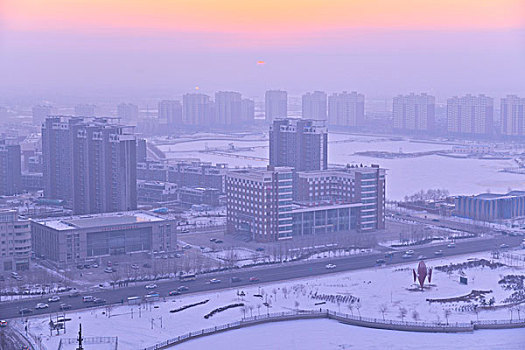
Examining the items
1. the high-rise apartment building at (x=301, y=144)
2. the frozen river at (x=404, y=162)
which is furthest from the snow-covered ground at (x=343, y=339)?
the frozen river at (x=404, y=162)

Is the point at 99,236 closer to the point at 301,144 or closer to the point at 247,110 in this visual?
the point at 301,144

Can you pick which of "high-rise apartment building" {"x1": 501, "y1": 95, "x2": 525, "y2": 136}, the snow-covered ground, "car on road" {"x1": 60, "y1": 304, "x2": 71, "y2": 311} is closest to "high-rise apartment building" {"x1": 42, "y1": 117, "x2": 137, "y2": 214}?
"car on road" {"x1": 60, "y1": 304, "x2": 71, "y2": 311}

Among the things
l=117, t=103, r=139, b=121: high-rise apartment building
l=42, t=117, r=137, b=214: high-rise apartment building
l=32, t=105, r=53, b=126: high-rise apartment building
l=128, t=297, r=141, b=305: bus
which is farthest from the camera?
l=117, t=103, r=139, b=121: high-rise apartment building

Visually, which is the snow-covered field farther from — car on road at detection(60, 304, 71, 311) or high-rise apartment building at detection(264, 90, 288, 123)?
high-rise apartment building at detection(264, 90, 288, 123)

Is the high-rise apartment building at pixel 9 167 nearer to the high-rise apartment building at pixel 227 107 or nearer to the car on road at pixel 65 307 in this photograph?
the car on road at pixel 65 307

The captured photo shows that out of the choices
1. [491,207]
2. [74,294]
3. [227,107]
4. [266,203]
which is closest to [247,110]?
[227,107]

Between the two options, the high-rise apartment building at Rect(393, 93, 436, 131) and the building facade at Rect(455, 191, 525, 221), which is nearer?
the building facade at Rect(455, 191, 525, 221)

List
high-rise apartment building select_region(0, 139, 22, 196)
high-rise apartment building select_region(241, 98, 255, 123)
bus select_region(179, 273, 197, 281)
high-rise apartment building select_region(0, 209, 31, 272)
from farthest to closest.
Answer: high-rise apartment building select_region(241, 98, 255, 123)
high-rise apartment building select_region(0, 139, 22, 196)
high-rise apartment building select_region(0, 209, 31, 272)
bus select_region(179, 273, 197, 281)
